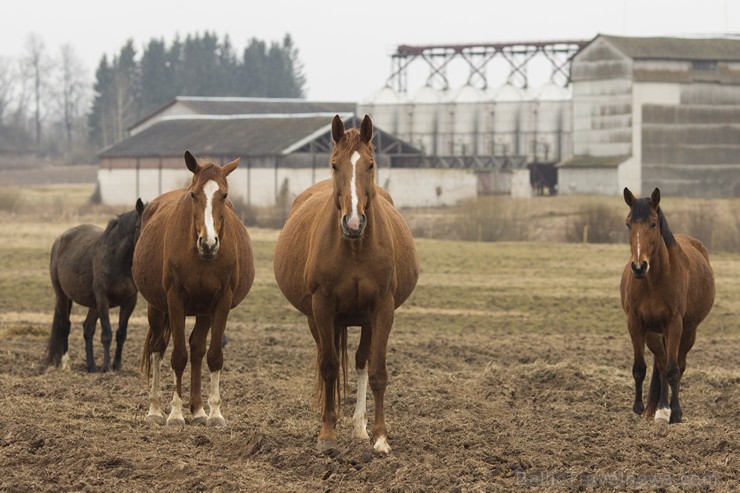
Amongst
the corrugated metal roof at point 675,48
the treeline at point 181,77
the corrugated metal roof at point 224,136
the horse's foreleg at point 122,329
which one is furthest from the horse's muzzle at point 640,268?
the treeline at point 181,77

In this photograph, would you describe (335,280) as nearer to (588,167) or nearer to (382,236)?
(382,236)

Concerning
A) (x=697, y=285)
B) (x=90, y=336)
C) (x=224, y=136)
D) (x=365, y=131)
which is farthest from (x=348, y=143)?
(x=224, y=136)

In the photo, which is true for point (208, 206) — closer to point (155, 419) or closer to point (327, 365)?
point (327, 365)

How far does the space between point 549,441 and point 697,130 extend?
188ft

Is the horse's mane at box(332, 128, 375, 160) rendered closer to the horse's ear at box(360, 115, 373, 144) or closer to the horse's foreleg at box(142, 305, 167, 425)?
the horse's ear at box(360, 115, 373, 144)

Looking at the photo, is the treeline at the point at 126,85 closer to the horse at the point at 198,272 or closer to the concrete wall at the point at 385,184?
the concrete wall at the point at 385,184

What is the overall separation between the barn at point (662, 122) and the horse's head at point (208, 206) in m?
53.8

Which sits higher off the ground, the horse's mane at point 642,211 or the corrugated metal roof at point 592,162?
the corrugated metal roof at point 592,162

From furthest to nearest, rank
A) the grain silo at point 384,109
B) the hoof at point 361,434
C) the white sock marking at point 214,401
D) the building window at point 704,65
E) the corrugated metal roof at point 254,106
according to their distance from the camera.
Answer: the corrugated metal roof at point 254,106 < the grain silo at point 384,109 < the building window at point 704,65 < the white sock marking at point 214,401 < the hoof at point 361,434

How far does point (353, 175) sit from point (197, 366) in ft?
10.1

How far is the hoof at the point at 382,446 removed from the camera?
348 inches

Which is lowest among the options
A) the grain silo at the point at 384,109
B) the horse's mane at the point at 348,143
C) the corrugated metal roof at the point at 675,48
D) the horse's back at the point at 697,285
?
the horse's back at the point at 697,285

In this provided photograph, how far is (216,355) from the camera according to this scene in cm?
1071

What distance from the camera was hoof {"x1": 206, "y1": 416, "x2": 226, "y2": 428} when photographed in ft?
33.7
